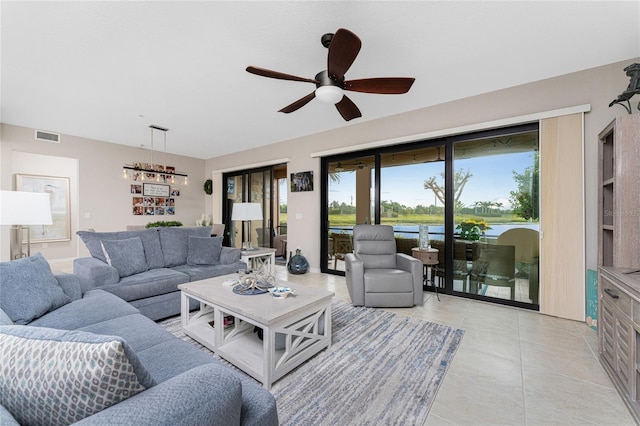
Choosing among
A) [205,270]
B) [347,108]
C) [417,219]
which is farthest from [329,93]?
[417,219]

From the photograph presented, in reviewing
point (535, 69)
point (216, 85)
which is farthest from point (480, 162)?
point (216, 85)

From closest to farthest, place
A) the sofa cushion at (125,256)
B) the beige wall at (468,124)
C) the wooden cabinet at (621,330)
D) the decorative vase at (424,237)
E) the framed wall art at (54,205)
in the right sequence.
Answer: the wooden cabinet at (621,330), the beige wall at (468,124), the sofa cushion at (125,256), the decorative vase at (424,237), the framed wall art at (54,205)

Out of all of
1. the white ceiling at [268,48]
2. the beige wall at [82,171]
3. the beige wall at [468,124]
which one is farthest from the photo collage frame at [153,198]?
the beige wall at [468,124]

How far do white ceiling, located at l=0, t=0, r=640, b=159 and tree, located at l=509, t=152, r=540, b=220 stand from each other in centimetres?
102

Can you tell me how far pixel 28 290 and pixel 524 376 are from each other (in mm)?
3359

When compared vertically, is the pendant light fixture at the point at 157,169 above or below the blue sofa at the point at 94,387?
above

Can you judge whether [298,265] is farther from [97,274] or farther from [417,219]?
[97,274]

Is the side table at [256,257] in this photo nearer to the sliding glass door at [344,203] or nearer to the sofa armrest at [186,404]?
the sliding glass door at [344,203]

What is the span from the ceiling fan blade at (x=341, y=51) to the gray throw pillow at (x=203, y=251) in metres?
2.61

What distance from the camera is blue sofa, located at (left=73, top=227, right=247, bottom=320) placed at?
8.46ft

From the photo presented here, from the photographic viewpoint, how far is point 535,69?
274cm

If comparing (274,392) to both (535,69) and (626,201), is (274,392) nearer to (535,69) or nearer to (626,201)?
(626,201)

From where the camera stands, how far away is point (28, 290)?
1736 mm

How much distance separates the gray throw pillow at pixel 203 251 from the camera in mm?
3469
